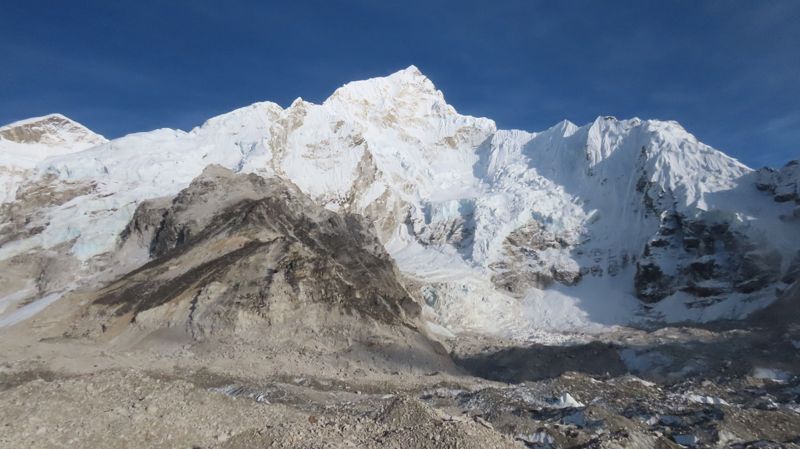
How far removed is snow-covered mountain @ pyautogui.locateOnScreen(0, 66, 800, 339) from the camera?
3100 inches

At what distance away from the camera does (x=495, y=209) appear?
10925 cm

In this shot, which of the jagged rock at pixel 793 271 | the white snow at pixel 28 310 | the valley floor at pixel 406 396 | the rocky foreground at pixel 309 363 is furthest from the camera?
the jagged rock at pixel 793 271

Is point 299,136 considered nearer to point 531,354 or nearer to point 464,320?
point 464,320

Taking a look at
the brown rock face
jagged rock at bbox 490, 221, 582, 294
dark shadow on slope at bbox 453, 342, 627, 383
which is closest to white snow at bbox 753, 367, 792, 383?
dark shadow on slope at bbox 453, 342, 627, 383

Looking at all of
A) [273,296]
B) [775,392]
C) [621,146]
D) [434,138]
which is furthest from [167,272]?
[434,138]

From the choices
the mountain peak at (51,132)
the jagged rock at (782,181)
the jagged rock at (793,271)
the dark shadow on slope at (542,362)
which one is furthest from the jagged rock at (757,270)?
the mountain peak at (51,132)

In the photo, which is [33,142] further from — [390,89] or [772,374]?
[772,374]

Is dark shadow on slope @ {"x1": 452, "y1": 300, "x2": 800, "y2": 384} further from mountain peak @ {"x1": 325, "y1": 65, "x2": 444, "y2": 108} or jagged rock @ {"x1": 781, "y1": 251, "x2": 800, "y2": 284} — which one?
mountain peak @ {"x1": 325, "y1": 65, "x2": 444, "y2": 108}

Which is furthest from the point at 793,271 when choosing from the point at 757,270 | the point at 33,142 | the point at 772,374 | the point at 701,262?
the point at 33,142

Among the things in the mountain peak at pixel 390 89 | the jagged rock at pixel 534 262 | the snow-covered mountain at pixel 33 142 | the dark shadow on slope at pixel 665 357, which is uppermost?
the mountain peak at pixel 390 89

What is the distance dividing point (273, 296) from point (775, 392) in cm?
3886

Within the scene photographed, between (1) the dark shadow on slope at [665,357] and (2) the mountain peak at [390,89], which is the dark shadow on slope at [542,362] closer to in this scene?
(1) the dark shadow on slope at [665,357]

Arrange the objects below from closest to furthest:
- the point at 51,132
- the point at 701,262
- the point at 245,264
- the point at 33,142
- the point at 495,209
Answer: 1. the point at 245,264
2. the point at 701,262
3. the point at 33,142
4. the point at 51,132
5. the point at 495,209

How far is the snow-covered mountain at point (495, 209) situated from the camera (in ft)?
Result: 258
